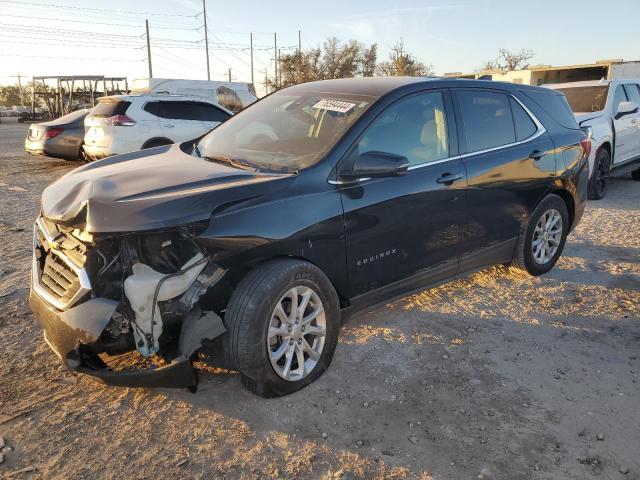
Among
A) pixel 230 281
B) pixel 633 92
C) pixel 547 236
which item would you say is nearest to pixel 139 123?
pixel 547 236

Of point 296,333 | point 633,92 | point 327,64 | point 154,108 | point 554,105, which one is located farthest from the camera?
point 327,64

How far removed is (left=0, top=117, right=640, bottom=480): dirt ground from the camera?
7.76 ft

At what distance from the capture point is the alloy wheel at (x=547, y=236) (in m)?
4.65

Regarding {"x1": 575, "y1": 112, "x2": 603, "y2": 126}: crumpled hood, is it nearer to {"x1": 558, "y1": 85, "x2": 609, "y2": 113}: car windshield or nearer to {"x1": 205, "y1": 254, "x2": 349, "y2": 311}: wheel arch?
{"x1": 558, "y1": 85, "x2": 609, "y2": 113}: car windshield

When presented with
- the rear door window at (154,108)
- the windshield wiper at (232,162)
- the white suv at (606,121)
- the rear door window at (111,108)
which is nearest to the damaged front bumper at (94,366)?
the windshield wiper at (232,162)

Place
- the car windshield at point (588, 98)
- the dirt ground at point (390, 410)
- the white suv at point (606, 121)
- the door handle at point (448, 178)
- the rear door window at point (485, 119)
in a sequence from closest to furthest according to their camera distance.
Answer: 1. the dirt ground at point (390, 410)
2. the door handle at point (448, 178)
3. the rear door window at point (485, 119)
4. the white suv at point (606, 121)
5. the car windshield at point (588, 98)

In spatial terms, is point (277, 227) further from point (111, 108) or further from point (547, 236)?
point (111, 108)

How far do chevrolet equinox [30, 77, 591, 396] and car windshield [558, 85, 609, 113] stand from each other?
5.37 meters

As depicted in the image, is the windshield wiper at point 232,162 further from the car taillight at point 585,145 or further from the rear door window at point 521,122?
the car taillight at point 585,145

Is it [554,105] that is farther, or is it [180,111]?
[180,111]

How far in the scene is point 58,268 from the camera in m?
2.72

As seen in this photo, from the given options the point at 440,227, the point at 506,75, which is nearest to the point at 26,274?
the point at 440,227

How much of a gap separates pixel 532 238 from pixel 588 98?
5.63 m

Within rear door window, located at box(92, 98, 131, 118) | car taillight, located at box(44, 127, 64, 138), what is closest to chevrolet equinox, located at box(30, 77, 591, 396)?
rear door window, located at box(92, 98, 131, 118)
